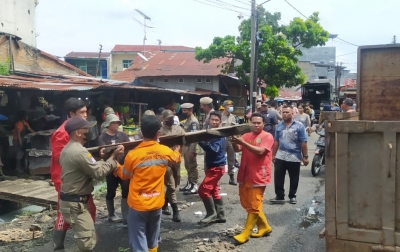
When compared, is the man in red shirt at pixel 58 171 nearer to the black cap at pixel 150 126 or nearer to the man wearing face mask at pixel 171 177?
the black cap at pixel 150 126

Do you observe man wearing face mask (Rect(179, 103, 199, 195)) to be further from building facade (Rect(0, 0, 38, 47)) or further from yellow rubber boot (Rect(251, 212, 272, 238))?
building facade (Rect(0, 0, 38, 47))

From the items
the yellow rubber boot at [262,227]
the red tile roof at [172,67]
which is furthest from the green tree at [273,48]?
the yellow rubber boot at [262,227]

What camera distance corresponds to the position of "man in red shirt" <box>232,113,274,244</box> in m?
4.99

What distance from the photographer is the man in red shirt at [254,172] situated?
499cm

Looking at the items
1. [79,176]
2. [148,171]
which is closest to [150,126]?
[148,171]

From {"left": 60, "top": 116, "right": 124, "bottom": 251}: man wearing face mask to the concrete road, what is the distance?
1069 mm

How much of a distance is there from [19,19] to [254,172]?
22.6 metres

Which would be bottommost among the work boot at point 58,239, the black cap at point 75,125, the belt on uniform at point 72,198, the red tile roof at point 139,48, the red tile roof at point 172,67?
the work boot at point 58,239

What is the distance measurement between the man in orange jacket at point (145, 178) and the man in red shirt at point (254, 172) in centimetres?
132

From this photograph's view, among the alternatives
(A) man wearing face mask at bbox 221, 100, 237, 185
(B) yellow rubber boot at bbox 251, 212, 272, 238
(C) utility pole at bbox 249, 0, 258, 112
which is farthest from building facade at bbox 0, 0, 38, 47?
(B) yellow rubber boot at bbox 251, 212, 272, 238

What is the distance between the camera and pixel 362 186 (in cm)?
285

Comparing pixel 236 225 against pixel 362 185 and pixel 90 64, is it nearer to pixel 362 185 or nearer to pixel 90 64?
pixel 362 185

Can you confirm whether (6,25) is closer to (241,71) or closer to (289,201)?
(241,71)

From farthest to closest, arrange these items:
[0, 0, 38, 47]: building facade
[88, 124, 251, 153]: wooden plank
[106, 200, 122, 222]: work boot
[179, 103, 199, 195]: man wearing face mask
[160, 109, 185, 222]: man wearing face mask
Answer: [0, 0, 38, 47]: building facade
[179, 103, 199, 195]: man wearing face mask
[106, 200, 122, 222]: work boot
[160, 109, 185, 222]: man wearing face mask
[88, 124, 251, 153]: wooden plank
